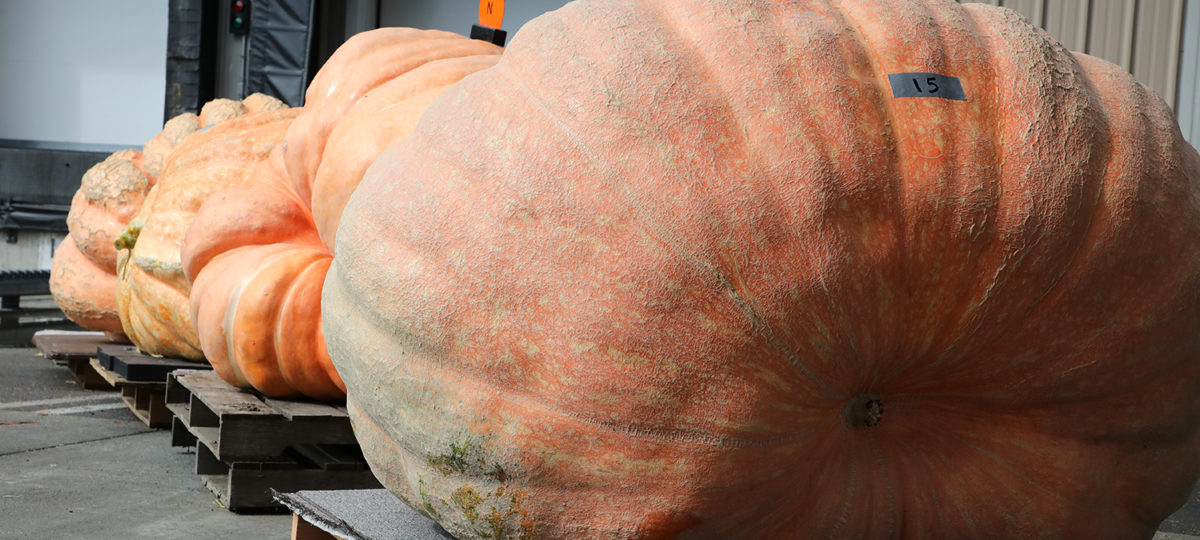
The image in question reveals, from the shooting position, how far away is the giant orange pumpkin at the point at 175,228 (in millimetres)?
3938

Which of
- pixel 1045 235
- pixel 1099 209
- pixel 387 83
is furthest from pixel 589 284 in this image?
pixel 387 83

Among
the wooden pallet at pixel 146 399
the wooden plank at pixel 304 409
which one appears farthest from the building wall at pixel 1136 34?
the wooden pallet at pixel 146 399

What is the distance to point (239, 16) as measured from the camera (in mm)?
9383

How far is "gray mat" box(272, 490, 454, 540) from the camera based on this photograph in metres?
2.01

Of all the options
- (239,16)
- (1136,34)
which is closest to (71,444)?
(1136,34)

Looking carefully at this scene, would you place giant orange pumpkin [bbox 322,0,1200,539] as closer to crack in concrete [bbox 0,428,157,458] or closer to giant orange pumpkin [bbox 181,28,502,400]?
giant orange pumpkin [bbox 181,28,502,400]

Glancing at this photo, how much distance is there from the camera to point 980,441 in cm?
168

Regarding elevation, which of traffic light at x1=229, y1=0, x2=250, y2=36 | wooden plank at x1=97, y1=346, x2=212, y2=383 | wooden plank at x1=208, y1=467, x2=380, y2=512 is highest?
traffic light at x1=229, y1=0, x2=250, y2=36

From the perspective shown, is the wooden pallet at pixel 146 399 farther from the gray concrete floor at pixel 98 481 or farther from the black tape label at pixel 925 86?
the black tape label at pixel 925 86

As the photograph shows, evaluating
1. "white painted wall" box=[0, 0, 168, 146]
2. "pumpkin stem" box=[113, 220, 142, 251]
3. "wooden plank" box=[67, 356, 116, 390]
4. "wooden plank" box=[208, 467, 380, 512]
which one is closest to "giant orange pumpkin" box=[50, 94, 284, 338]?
"wooden plank" box=[67, 356, 116, 390]

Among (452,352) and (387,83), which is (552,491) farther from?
(387,83)

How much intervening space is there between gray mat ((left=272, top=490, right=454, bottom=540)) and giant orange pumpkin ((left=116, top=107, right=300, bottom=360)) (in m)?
1.85

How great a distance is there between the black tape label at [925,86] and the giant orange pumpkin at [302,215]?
149cm

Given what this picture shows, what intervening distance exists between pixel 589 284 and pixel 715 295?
175 mm
